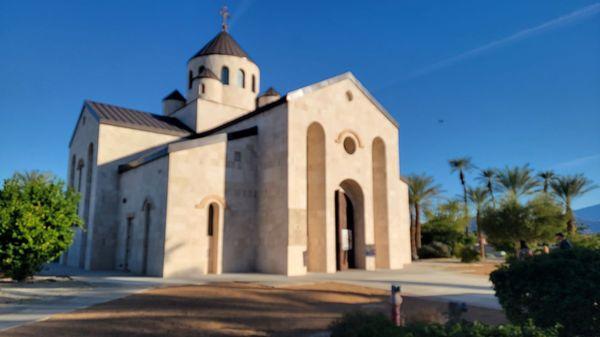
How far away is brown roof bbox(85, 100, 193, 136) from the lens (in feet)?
81.5

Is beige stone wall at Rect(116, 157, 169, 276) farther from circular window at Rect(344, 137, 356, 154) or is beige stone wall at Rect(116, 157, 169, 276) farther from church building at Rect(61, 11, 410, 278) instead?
circular window at Rect(344, 137, 356, 154)

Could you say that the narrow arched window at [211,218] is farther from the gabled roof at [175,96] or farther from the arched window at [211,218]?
the gabled roof at [175,96]

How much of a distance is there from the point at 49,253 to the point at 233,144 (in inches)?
363

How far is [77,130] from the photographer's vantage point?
93.0 ft

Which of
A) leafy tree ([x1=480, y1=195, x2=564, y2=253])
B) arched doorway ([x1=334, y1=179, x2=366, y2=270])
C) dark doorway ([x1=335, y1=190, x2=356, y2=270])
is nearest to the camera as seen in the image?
dark doorway ([x1=335, y1=190, x2=356, y2=270])

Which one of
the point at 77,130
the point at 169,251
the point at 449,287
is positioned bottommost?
the point at 449,287

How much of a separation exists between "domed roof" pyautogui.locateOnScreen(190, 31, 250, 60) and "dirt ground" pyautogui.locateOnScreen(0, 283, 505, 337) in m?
21.6

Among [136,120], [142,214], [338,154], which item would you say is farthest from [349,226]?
[136,120]

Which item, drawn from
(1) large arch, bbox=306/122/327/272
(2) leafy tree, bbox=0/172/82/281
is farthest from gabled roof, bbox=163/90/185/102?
(2) leafy tree, bbox=0/172/82/281

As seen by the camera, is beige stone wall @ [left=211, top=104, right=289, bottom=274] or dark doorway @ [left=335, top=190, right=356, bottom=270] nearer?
beige stone wall @ [left=211, top=104, right=289, bottom=274]

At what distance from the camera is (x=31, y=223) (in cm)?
1413

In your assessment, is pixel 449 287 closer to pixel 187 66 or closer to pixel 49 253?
pixel 49 253

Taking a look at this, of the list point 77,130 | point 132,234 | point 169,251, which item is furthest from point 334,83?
point 77,130

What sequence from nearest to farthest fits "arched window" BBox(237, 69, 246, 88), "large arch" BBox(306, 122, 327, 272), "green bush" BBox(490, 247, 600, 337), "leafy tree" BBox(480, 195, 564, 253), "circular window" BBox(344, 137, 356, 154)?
"green bush" BBox(490, 247, 600, 337) < "large arch" BBox(306, 122, 327, 272) < "circular window" BBox(344, 137, 356, 154) < "leafy tree" BBox(480, 195, 564, 253) < "arched window" BBox(237, 69, 246, 88)
